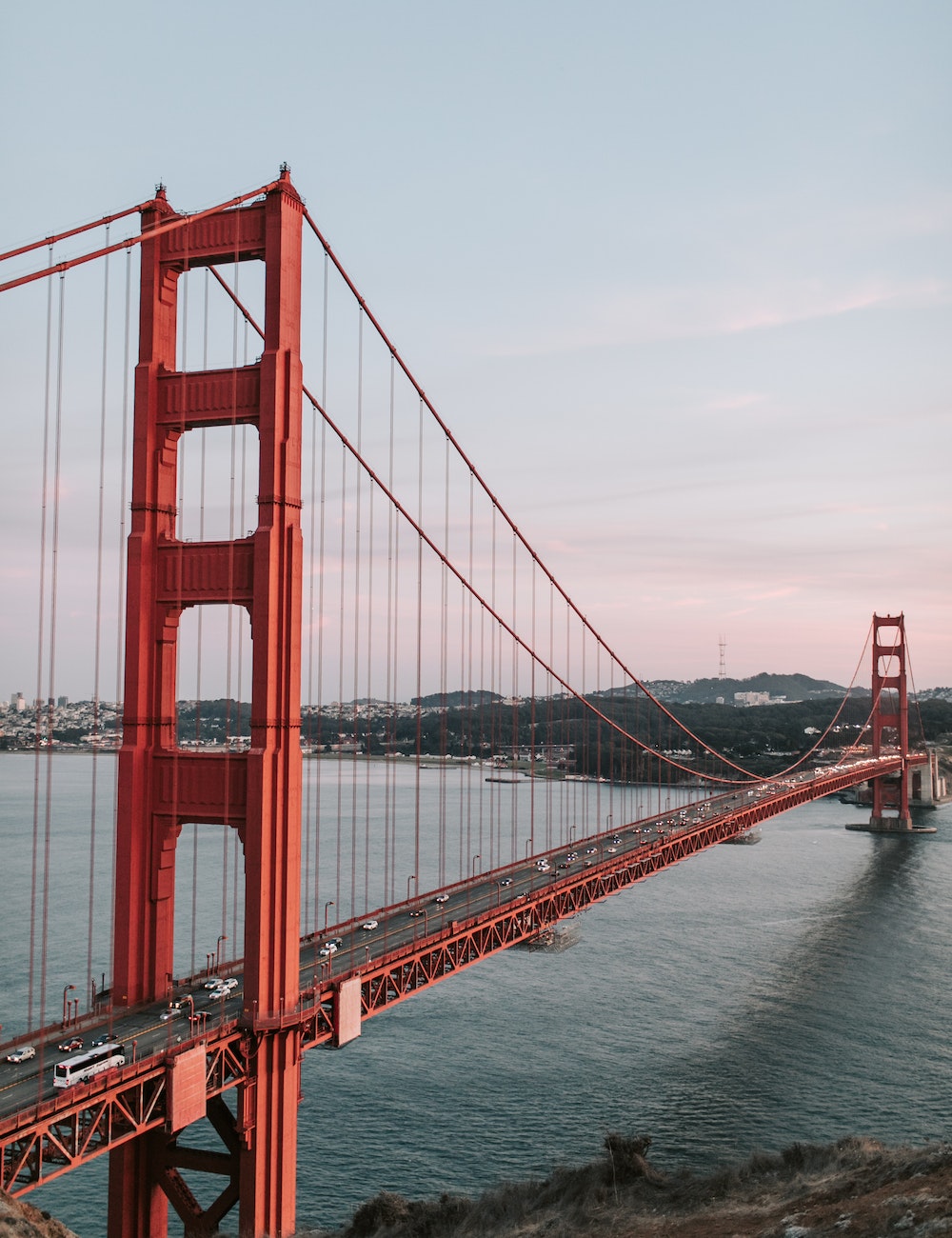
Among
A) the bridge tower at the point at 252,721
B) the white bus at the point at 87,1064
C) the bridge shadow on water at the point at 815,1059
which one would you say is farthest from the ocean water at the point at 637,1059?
the white bus at the point at 87,1064

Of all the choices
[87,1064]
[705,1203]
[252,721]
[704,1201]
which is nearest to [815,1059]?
[704,1201]

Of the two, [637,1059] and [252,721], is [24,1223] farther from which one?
[637,1059]

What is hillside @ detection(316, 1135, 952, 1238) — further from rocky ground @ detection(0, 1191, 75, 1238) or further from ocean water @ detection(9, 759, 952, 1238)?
rocky ground @ detection(0, 1191, 75, 1238)

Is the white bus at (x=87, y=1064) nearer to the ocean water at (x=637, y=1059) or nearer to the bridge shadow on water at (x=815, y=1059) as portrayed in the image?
the ocean water at (x=637, y=1059)

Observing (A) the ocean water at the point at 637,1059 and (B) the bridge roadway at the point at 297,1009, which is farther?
(A) the ocean water at the point at 637,1059

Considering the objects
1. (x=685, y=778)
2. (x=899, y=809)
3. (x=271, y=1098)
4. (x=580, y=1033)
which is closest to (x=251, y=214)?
(x=271, y=1098)

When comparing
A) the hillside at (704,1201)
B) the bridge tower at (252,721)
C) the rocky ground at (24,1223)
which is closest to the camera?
the rocky ground at (24,1223)

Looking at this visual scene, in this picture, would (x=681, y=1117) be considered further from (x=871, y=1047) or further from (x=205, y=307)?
(x=205, y=307)

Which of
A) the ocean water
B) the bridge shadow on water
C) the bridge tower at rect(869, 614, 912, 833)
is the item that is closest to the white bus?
the ocean water
